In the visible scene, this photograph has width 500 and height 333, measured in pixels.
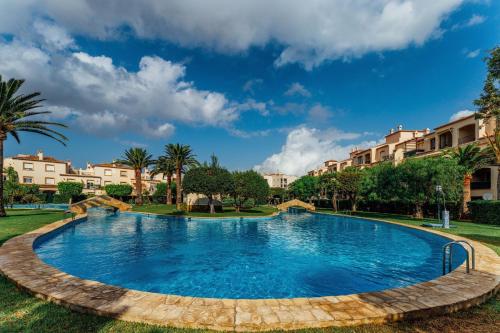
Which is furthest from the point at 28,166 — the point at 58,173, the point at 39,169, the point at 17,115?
the point at 17,115

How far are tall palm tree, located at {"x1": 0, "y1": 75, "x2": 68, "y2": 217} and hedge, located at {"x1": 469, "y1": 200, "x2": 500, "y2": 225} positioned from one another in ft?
125

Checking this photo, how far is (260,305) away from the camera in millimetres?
5016

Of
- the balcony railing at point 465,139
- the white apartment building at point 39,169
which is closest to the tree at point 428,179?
the balcony railing at point 465,139

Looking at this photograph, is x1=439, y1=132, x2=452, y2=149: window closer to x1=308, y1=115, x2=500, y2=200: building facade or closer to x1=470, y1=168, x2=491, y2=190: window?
x1=308, y1=115, x2=500, y2=200: building facade

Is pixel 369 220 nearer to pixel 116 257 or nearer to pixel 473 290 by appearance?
pixel 473 290

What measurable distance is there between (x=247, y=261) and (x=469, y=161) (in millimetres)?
25547

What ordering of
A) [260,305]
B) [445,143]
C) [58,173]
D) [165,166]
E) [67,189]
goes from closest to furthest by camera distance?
[260,305] → [445,143] → [165,166] → [67,189] → [58,173]

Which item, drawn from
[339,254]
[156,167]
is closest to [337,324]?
[339,254]

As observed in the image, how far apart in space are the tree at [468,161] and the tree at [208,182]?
24.7m

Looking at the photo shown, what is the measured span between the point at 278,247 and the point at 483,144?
89.6ft

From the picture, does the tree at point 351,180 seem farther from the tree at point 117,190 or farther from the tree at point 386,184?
the tree at point 117,190

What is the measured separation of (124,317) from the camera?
4.43 m

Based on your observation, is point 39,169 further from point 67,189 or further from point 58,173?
point 67,189

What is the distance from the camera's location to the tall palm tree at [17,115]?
20.8 m
